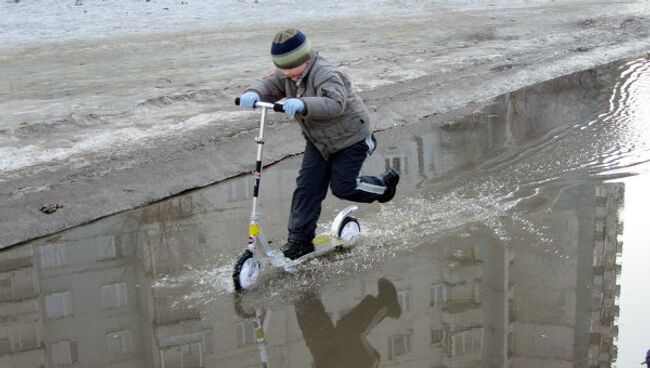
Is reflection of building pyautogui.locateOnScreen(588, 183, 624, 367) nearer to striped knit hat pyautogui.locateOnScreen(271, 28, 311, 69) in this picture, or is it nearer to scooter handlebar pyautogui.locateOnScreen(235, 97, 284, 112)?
scooter handlebar pyautogui.locateOnScreen(235, 97, 284, 112)

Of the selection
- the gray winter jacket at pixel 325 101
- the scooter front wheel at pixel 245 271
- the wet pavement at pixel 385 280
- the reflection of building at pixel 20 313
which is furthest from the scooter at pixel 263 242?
the reflection of building at pixel 20 313

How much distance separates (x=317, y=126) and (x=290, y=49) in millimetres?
613

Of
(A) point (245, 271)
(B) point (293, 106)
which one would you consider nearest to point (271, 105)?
(B) point (293, 106)

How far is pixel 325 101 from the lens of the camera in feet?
18.5

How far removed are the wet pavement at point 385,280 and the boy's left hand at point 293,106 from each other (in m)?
1.26

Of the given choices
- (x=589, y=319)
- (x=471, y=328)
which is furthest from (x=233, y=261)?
(x=589, y=319)

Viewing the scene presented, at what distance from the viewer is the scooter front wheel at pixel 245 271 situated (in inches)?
227

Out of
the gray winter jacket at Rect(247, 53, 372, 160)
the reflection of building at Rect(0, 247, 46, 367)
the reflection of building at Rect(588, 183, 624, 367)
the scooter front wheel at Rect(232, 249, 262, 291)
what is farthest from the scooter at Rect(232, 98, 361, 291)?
the reflection of building at Rect(588, 183, 624, 367)

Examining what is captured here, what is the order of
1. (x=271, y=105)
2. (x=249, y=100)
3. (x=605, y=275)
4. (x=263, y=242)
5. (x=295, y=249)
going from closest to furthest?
(x=271, y=105)
(x=249, y=100)
(x=605, y=275)
(x=263, y=242)
(x=295, y=249)

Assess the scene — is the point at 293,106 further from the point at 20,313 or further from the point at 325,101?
the point at 20,313

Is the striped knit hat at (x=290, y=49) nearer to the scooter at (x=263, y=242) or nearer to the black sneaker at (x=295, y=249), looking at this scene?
the scooter at (x=263, y=242)

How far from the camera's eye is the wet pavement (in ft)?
16.9

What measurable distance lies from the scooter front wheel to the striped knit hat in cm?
128

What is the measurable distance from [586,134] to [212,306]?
5249 millimetres
